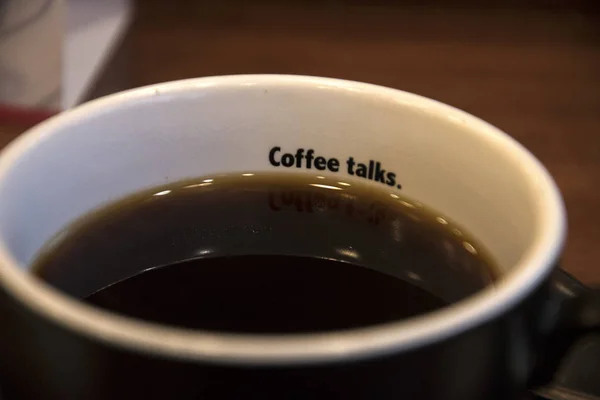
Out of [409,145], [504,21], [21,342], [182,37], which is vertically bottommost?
[21,342]

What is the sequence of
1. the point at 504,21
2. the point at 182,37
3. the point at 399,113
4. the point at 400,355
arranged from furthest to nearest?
the point at 504,21 < the point at 182,37 < the point at 399,113 < the point at 400,355

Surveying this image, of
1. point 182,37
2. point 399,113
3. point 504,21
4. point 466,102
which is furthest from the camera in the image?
point 504,21

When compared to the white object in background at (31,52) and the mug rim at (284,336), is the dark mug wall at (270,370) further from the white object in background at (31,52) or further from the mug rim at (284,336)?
the white object in background at (31,52)

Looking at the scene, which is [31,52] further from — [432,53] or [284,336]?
[284,336]

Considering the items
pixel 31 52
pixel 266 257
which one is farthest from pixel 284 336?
pixel 31 52

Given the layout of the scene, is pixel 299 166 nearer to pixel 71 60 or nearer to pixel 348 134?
pixel 348 134

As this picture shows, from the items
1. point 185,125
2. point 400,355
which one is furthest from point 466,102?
point 400,355

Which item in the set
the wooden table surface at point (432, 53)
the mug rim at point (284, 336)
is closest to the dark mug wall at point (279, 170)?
the mug rim at point (284, 336)
